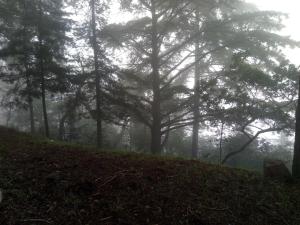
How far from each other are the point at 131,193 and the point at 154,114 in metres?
9.99

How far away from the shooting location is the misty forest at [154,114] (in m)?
5.62

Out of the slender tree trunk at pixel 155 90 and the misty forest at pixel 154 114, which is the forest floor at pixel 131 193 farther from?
the slender tree trunk at pixel 155 90

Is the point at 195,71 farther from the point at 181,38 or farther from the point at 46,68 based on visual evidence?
the point at 46,68

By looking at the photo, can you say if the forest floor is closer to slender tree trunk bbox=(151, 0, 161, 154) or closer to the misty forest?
the misty forest

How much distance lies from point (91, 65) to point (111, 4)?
12.0 feet

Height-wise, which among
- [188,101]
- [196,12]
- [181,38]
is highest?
[196,12]

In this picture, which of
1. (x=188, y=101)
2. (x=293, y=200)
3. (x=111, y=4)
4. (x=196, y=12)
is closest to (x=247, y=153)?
(x=188, y=101)

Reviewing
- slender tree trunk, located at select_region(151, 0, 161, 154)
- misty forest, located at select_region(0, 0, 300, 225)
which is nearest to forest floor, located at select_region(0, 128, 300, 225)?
misty forest, located at select_region(0, 0, 300, 225)

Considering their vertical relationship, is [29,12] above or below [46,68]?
above

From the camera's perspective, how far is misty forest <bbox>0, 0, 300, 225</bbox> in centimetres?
562

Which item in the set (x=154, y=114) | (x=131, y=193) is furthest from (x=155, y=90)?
(x=131, y=193)

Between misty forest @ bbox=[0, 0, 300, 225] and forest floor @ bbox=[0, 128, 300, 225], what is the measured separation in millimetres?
29

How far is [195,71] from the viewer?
21.1m

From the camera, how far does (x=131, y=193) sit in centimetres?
588
